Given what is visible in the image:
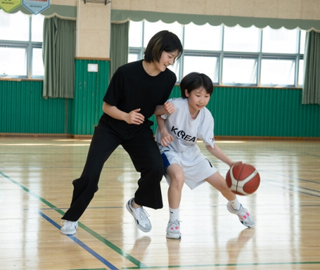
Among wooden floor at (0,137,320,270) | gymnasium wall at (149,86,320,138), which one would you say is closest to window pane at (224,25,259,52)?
gymnasium wall at (149,86,320,138)

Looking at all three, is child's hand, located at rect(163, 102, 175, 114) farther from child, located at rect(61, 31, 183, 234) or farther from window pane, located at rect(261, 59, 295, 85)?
window pane, located at rect(261, 59, 295, 85)

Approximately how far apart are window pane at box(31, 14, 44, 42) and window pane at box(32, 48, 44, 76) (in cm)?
25

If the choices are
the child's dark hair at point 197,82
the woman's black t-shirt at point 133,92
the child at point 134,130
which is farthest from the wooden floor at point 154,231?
the child's dark hair at point 197,82

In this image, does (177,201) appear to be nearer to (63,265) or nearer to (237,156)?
(63,265)

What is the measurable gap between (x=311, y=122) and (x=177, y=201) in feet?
34.5

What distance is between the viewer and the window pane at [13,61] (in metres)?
11.4

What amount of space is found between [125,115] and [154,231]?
69cm

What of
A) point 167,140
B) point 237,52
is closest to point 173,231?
point 167,140

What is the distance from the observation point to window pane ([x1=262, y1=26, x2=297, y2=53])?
41.0ft

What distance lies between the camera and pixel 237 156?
7.94 metres

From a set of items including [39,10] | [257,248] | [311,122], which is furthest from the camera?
[311,122]

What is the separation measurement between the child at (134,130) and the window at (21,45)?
29.4ft

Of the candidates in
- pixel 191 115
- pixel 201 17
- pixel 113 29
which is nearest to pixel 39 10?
pixel 113 29

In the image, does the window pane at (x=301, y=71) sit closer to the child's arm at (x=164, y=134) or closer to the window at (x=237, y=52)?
the window at (x=237, y=52)
